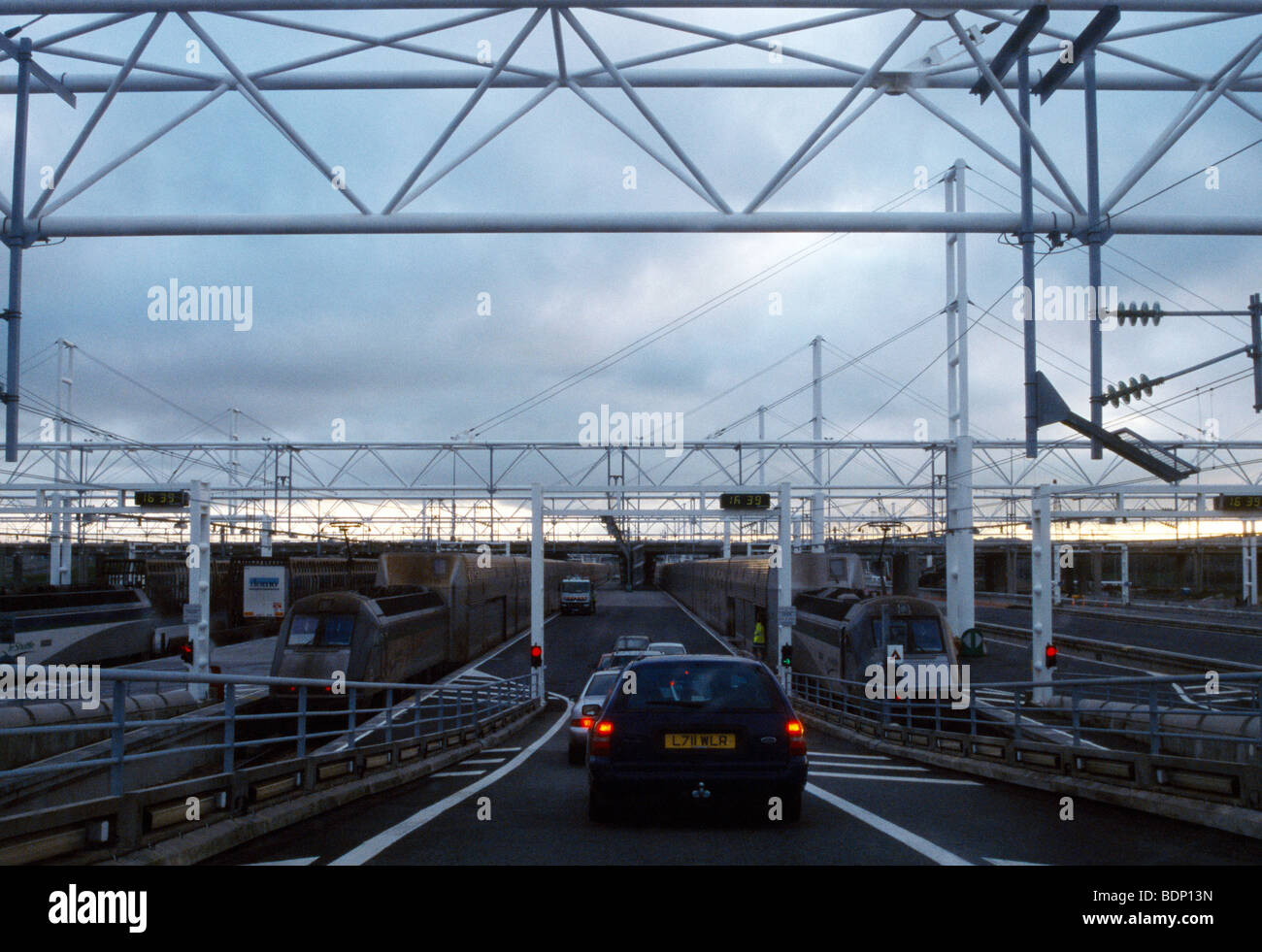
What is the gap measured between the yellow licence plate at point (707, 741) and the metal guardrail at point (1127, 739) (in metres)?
3.76

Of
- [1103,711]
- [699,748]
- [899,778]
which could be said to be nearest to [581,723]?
[899,778]

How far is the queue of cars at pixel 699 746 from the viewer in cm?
780

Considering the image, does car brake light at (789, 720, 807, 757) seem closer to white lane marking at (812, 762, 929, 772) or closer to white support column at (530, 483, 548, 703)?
white lane marking at (812, 762, 929, 772)

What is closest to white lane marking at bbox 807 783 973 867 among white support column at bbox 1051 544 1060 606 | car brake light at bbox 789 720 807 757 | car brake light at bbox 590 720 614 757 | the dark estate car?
the dark estate car

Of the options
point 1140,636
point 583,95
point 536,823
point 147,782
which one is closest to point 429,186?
point 583,95

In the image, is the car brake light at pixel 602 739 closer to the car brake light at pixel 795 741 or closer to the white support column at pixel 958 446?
Answer: the car brake light at pixel 795 741

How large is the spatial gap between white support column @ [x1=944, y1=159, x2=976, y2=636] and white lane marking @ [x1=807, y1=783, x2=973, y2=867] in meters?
22.2

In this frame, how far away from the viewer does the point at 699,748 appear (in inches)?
310

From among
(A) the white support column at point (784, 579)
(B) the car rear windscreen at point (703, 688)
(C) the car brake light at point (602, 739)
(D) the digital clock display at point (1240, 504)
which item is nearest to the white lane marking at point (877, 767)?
(B) the car rear windscreen at point (703, 688)

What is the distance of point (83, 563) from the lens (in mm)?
49000

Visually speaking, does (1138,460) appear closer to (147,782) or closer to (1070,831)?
(1070,831)

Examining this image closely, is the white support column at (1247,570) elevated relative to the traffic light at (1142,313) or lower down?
lower down

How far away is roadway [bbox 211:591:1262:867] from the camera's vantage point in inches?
263
